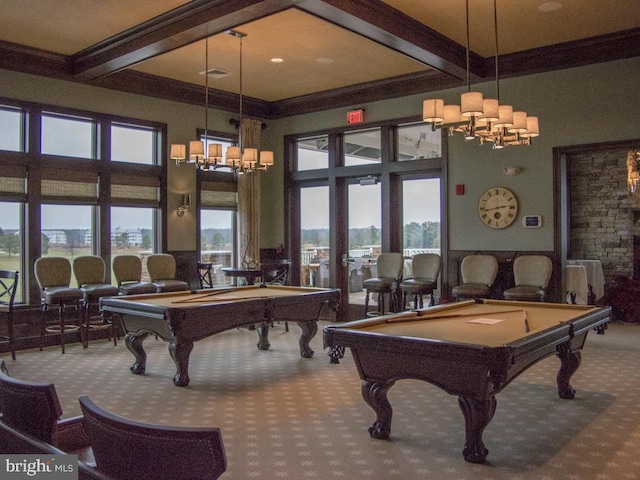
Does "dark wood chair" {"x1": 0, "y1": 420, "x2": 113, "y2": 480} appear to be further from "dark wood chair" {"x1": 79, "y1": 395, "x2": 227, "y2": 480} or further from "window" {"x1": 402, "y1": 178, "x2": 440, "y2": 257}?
"window" {"x1": 402, "y1": 178, "x2": 440, "y2": 257}

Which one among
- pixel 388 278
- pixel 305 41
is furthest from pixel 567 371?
pixel 305 41

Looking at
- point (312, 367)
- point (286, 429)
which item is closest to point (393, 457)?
point (286, 429)

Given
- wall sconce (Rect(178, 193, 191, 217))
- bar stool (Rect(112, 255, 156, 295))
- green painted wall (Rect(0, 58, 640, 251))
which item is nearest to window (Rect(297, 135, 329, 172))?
green painted wall (Rect(0, 58, 640, 251))

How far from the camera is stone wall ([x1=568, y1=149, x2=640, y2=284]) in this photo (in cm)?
1055

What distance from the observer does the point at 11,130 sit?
24.3 ft

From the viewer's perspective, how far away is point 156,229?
8.90 meters

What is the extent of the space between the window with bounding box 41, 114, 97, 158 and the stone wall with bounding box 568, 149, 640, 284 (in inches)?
322

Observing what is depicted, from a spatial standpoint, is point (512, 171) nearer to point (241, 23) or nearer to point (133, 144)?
point (241, 23)

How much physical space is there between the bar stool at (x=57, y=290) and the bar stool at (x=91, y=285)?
11 centimetres

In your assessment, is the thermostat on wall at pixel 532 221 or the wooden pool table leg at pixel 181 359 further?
the thermostat on wall at pixel 532 221

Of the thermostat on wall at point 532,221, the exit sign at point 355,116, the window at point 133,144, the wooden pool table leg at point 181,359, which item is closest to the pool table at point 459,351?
the wooden pool table leg at point 181,359

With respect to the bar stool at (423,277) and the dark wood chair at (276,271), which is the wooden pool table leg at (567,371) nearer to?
the bar stool at (423,277)

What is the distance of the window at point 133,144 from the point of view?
842 cm

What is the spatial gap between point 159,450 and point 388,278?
706cm
